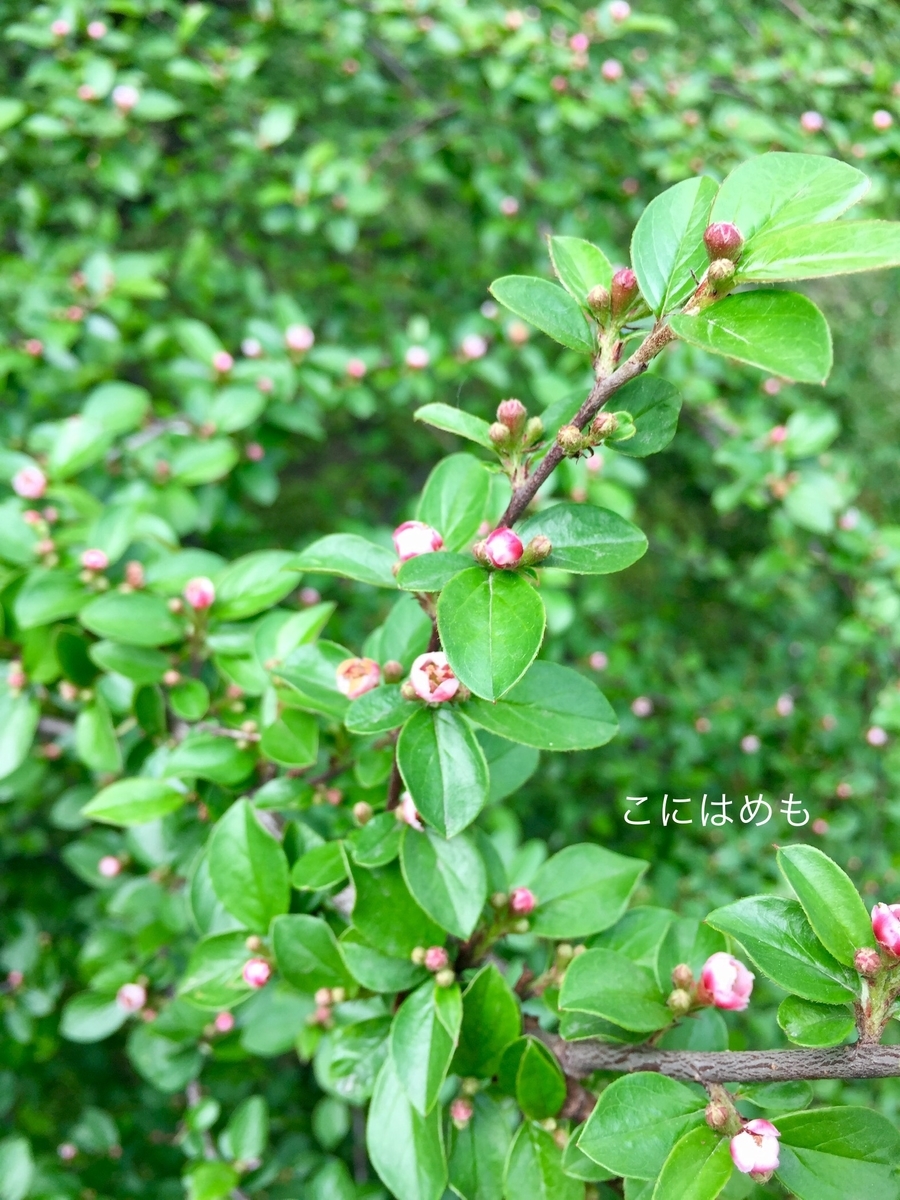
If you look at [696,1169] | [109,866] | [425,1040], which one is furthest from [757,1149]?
[109,866]

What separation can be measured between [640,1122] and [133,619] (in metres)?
0.73

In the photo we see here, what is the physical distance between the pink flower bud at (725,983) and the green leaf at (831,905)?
10cm

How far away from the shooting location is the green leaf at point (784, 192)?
1.69 feet

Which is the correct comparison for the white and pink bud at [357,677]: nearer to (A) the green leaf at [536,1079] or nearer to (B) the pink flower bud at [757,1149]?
(A) the green leaf at [536,1079]

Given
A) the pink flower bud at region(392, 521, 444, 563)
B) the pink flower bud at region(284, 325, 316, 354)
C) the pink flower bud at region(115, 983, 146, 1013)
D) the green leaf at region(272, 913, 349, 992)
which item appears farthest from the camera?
the pink flower bud at region(284, 325, 316, 354)

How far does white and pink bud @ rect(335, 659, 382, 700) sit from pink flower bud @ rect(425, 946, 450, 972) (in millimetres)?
238

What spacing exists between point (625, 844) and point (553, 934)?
4.75ft

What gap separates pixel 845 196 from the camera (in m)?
0.51

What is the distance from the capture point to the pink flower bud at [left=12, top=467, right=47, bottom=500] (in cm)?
124

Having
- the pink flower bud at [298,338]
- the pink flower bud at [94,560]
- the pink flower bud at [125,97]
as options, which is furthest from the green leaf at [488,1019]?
the pink flower bud at [125,97]

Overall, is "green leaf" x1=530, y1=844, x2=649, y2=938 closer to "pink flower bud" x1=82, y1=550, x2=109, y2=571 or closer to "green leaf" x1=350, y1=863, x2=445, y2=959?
"green leaf" x1=350, y1=863, x2=445, y2=959

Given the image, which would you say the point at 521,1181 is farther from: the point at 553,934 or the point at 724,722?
the point at 724,722

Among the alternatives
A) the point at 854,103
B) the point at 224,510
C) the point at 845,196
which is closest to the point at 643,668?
the point at 224,510

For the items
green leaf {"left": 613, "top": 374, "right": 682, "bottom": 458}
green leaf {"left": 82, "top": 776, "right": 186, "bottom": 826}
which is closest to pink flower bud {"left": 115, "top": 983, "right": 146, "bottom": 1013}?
green leaf {"left": 82, "top": 776, "right": 186, "bottom": 826}
